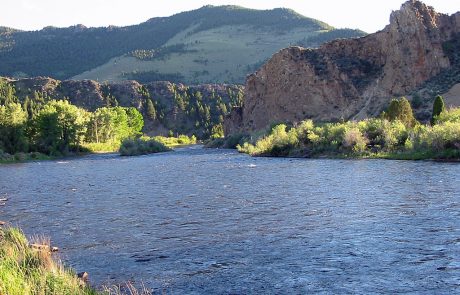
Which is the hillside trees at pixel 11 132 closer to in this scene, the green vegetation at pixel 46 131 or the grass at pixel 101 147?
the green vegetation at pixel 46 131

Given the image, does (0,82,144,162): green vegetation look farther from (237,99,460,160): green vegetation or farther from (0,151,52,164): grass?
(237,99,460,160): green vegetation

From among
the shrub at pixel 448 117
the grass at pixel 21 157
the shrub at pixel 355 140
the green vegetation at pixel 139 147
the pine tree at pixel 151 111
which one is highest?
the pine tree at pixel 151 111

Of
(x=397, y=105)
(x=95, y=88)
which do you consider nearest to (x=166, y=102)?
(x=95, y=88)

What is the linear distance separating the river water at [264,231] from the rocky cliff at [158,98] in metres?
133

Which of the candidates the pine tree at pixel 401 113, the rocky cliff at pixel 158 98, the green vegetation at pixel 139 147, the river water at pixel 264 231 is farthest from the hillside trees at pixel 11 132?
the rocky cliff at pixel 158 98

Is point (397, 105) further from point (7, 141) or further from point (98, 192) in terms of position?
point (7, 141)

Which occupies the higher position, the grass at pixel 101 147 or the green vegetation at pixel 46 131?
the green vegetation at pixel 46 131

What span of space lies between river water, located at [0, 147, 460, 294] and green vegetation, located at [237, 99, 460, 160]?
7815 millimetres

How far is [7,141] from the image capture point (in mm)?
83250

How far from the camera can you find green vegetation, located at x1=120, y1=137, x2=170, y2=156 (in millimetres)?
80363

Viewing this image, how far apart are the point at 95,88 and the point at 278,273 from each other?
16677 cm

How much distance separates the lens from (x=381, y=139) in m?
49.8

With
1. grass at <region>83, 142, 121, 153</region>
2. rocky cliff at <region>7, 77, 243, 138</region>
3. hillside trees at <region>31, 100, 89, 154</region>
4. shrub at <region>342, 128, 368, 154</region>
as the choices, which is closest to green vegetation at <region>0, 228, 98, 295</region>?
shrub at <region>342, 128, 368, 154</region>

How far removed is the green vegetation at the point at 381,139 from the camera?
136 ft
